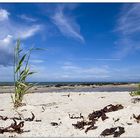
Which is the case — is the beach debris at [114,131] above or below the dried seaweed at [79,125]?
below

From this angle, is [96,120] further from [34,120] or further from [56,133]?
[34,120]

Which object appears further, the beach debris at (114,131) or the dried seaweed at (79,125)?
the dried seaweed at (79,125)

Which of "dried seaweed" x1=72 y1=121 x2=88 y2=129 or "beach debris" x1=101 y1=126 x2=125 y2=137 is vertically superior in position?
"dried seaweed" x1=72 y1=121 x2=88 y2=129

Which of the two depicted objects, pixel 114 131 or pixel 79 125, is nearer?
pixel 114 131

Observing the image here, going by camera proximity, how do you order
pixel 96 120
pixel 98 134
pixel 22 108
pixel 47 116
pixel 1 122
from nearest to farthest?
pixel 98 134
pixel 96 120
pixel 1 122
pixel 47 116
pixel 22 108

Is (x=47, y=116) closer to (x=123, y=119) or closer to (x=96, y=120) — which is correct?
(x=96, y=120)

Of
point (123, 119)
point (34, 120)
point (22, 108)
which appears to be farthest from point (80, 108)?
point (123, 119)

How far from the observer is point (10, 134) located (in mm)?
5812

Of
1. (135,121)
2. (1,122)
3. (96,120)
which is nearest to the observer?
(135,121)

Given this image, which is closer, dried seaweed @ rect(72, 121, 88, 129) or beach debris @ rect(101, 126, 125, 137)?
beach debris @ rect(101, 126, 125, 137)

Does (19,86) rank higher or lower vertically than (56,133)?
higher

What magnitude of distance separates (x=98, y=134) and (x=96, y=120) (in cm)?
87

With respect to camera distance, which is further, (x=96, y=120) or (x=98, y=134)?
(x=96, y=120)

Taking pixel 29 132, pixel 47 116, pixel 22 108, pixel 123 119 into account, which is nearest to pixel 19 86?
pixel 22 108
